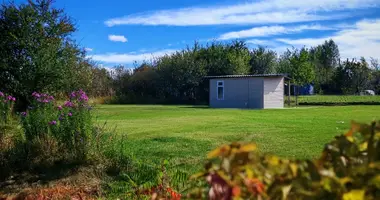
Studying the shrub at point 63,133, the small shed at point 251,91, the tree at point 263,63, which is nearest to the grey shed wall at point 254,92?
the small shed at point 251,91

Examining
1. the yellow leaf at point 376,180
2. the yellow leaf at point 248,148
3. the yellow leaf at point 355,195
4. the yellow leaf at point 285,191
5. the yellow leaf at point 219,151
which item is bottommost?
the yellow leaf at point 285,191

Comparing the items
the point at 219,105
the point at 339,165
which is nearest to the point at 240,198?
the point at 339,165

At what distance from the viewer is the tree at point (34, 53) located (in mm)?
14539

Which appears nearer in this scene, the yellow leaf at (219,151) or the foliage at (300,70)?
the yellow leaf at (219,151)

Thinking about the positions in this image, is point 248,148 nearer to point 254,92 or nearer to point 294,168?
point 294,168

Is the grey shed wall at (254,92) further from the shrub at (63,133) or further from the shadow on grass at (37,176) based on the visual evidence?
the shadow on grass at (37,176)

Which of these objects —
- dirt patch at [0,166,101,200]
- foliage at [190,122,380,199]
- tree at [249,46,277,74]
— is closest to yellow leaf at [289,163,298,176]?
foliage at [190,122,380,199]

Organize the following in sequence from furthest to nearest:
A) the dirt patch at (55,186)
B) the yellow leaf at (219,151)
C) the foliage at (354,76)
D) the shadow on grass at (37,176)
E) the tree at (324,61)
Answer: the tree at (324,61), the foliage at (354,76), the shadow on grass at (37,176), the dirt patch at (55,186), the yellow leaf at (219,151)

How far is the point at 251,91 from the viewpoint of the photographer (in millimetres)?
27078

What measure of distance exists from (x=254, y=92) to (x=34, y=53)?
52.1 ft

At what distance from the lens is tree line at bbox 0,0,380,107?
1466cm

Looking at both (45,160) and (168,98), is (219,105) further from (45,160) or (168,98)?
(45,160)

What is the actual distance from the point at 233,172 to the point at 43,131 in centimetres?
510

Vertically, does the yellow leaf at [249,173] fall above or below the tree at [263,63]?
below
